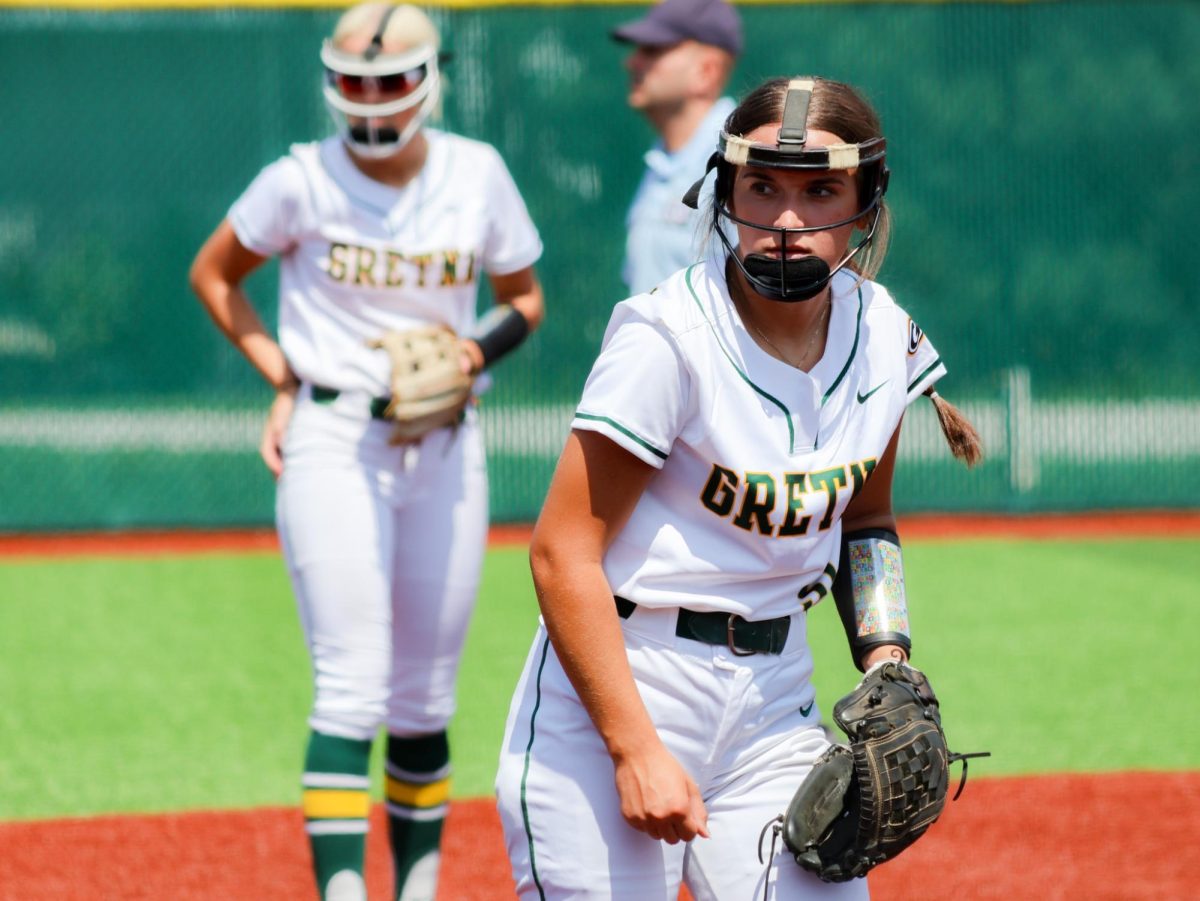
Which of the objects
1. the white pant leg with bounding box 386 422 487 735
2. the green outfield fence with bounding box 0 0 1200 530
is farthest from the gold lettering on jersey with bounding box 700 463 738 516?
the green outfield fence with bounding box 0 0 1200 530

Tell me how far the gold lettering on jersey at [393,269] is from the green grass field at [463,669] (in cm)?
211

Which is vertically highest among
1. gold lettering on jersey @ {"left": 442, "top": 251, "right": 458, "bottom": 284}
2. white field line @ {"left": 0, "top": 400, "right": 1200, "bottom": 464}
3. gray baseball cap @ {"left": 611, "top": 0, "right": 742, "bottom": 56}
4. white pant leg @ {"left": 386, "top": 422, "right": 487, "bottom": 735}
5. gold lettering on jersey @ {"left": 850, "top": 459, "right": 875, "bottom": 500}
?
gold lettering on jersey @ {"left": 850, "top": 459, "right": 875, "bottom": 500}

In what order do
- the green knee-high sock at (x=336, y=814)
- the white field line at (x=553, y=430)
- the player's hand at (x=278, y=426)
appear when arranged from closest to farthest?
1. the green knee-high sock at (x=336, y=814)
2. the player's hand at (x=278, y=426)
3. the white field line at (x=553, y=430)

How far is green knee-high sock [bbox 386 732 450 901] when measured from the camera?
417cm

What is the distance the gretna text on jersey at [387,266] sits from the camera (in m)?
4.12

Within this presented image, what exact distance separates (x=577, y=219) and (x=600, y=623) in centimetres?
899

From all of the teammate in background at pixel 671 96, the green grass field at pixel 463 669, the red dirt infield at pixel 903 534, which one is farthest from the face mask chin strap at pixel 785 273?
the red dirt infield at pixel 903 534

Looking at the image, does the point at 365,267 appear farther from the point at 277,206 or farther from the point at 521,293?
the point at 521,293

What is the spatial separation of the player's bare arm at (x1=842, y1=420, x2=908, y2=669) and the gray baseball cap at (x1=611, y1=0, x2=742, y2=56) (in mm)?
2899

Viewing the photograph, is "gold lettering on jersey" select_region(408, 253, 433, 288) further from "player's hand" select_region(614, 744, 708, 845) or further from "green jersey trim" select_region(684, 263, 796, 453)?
"player's hand" select_region(614, 744, 708, 845)

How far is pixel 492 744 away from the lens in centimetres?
611

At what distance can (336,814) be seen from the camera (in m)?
3.82

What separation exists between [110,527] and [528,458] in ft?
9.46

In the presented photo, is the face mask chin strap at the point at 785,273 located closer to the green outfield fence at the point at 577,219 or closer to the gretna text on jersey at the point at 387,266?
the gretna text on jersey at the point at 387,266
